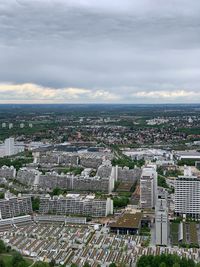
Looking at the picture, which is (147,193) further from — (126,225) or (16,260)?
(16,260)

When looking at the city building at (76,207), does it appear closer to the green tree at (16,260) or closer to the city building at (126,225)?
the city building at (126,225)

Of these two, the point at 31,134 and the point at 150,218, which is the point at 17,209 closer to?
the point at 150,218

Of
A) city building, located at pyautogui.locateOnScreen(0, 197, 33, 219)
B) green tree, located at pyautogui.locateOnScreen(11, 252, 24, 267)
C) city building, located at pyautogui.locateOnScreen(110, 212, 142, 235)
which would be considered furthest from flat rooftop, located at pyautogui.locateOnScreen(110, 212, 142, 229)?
green tree, located at pyautogui.locateOnScreen(11, 252, 24, 267)

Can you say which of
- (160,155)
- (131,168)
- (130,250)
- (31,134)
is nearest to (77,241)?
(130,250)

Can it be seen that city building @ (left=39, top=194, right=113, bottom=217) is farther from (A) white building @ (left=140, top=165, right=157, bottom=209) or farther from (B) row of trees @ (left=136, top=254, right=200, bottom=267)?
(B) row of trees @ (left=136, top=254, right=200, bottom=267)

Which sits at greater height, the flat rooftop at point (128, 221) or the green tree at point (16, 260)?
the flat rooftop at point (128, 221)

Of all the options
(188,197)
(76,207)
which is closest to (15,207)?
(76,207)

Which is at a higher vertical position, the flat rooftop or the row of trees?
the row of trees

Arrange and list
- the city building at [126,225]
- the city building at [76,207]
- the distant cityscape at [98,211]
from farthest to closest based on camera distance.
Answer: the city building at [76,207] < the city building at [126,225] < the distant cityscape at [98,211]

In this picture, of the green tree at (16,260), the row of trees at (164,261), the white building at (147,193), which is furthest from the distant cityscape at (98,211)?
the green tree at (16,260)
